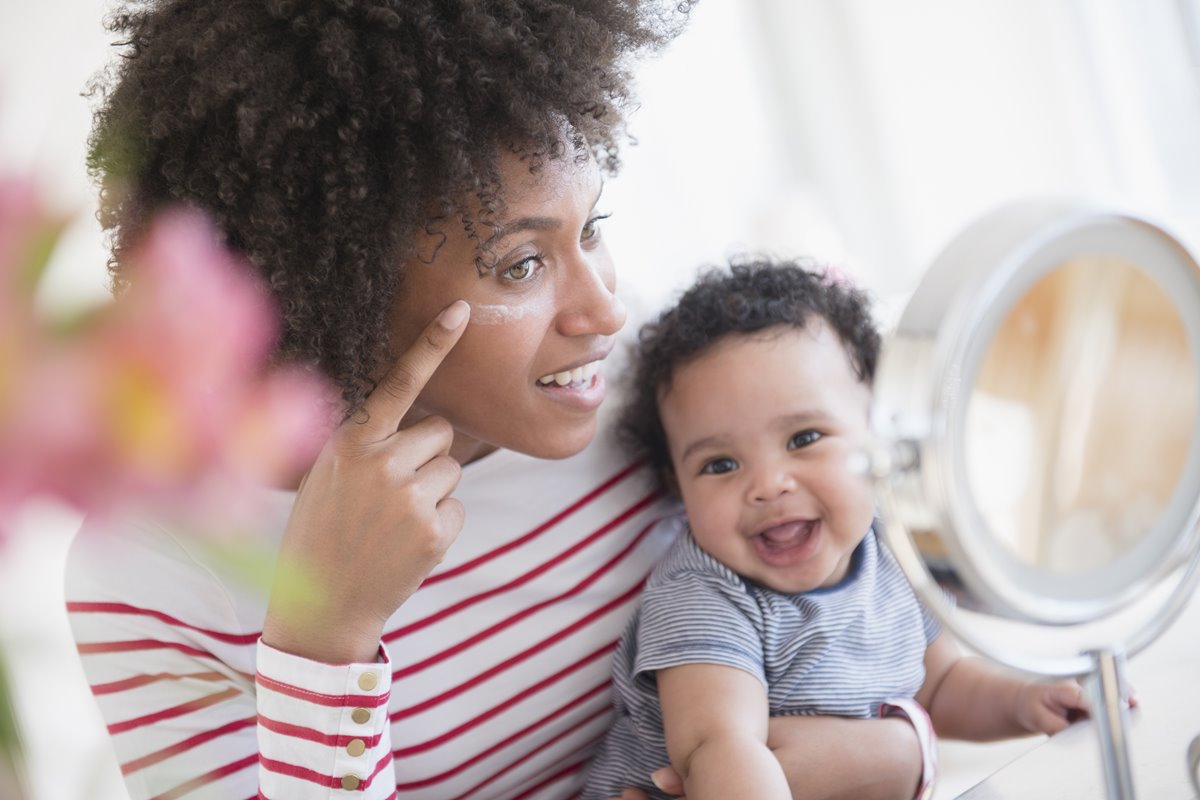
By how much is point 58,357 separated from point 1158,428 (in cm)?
55

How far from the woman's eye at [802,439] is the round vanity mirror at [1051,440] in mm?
582

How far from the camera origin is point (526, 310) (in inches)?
42.2

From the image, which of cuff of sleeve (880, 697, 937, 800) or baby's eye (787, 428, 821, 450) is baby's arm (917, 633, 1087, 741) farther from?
baby's eye (787, 428, 821, 450)

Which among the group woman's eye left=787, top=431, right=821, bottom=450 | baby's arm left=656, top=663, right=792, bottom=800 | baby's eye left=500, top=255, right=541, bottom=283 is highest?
baby's eye left=500, top=255, right=541, bottom=283

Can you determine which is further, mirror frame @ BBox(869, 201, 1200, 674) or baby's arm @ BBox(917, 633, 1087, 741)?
baby's arm @ BBox(917, 633, 1087, 741)

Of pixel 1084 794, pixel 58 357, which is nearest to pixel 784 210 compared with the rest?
pixel 1084 794

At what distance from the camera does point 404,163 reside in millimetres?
989

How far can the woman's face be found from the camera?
40.9 inches

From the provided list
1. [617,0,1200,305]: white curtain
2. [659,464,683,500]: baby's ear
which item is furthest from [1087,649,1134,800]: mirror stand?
[617,0,1200,305]: white curtain

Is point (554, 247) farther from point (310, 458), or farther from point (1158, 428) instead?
point (1158, 428)

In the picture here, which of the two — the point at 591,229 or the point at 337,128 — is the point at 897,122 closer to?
the point at 591,229

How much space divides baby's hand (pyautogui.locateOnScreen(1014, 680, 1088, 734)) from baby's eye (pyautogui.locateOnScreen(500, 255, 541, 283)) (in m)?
0.62

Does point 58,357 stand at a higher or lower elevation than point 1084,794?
higher

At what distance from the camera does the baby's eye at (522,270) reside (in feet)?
3.49
